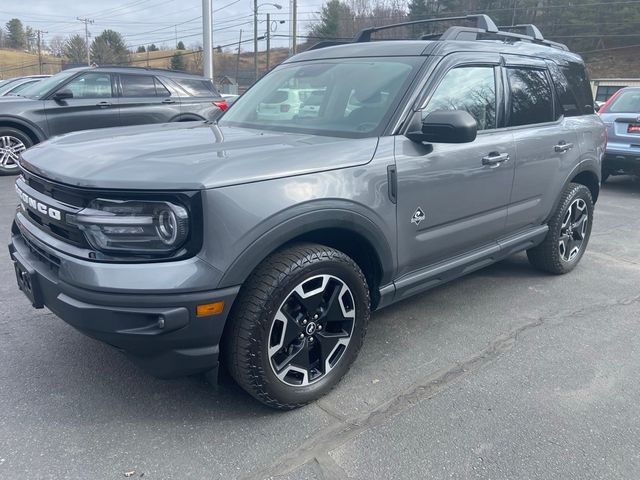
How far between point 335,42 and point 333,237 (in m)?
2.08

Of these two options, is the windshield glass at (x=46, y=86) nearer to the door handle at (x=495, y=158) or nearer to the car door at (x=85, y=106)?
the car door at (x=85, y=106)

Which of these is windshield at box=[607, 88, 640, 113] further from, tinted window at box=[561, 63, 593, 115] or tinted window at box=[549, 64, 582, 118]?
tinted window at box=[549, 64, 582, 118]

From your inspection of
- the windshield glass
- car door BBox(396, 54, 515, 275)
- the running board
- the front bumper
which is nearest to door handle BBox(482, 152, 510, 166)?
car door BBox(396, 54, 515, 275)

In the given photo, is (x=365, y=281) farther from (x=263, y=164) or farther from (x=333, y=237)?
(x=263, y=164)

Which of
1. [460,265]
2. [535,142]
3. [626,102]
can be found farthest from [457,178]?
[626,102]

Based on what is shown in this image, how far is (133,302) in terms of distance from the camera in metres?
2.19

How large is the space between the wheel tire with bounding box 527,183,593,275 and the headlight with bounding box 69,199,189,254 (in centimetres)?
337

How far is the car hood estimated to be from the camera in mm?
2264

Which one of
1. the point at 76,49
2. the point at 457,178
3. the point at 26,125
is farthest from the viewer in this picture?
the point at 76,49

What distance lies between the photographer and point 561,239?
4691 millimetres

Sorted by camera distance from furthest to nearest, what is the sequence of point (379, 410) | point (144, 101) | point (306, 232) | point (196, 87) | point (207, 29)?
point (207, 29)
point (196, 87)
point (144, 101)
point (379, 410)
point (306, 232)

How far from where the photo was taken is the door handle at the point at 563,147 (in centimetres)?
426

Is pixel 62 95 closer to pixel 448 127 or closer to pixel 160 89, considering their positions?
pixel 160 89

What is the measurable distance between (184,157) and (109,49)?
81698 millimetres
